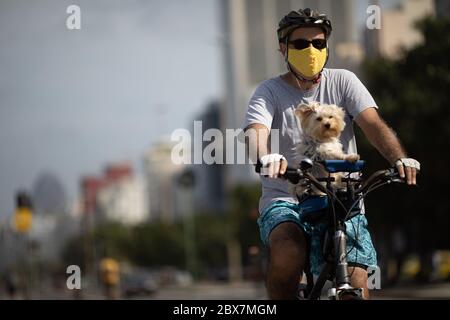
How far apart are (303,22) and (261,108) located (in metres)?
0.49

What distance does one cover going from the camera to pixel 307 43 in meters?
5.57

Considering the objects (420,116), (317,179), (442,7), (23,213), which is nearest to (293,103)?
(317,179)

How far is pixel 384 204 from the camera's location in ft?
136

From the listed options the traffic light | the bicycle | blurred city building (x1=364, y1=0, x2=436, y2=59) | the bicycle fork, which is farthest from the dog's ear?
blurred city building (x1=364, y1=0, x2=436, y2=59)

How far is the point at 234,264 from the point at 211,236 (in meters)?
11.8

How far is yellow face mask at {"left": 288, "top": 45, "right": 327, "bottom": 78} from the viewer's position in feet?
18.3

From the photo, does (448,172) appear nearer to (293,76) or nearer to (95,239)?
(293,76)

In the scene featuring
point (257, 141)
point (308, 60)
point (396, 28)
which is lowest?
point (257, 141)

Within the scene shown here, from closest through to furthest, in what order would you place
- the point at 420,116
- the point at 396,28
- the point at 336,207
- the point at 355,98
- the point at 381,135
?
the point at 336,207
the point at 381,135
the point at 355,98
the point at 420,116
the point at 396,28

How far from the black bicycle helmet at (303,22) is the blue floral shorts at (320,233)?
3.06ft

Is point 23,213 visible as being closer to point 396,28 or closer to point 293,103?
point 293,103

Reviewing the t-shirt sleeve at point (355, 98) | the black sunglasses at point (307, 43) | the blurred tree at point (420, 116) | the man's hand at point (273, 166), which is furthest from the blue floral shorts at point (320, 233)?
the blurred tree at point (420, 116)

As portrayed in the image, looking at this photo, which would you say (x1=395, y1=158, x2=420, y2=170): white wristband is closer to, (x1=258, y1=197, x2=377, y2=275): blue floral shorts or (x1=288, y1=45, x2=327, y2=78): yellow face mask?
(x1=258, y1=197, x2=377, y2=275): blue floral shorts
